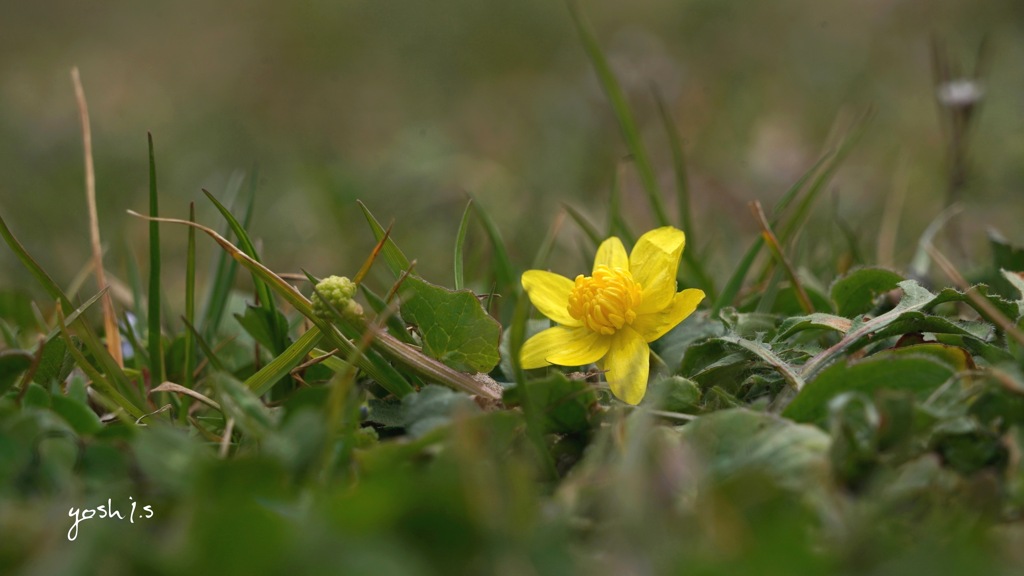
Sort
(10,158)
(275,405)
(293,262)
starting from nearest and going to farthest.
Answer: (275,405) → (293,262) → (10,158)

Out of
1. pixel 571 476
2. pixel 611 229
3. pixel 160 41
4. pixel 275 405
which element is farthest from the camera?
pixel 160 41

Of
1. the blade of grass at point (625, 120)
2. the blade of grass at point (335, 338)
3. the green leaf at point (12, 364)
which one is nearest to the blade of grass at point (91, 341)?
the green leaf at point (12, 364)

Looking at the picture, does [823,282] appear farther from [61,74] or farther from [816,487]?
[61,74]

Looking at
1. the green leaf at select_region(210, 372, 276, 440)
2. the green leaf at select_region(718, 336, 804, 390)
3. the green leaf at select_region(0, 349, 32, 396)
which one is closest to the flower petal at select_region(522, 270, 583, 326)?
the green leaf at select_region(718, 336, 804, 390)

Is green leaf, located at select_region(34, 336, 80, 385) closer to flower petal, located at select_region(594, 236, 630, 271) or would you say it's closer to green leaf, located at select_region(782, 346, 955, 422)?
flower petal, located at select_region(594, 236, 630, 271)

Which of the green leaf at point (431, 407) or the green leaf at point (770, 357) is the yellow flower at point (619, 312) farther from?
the green leaf at point (431, 407)

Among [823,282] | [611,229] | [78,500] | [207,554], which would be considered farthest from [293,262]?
[207,554]
